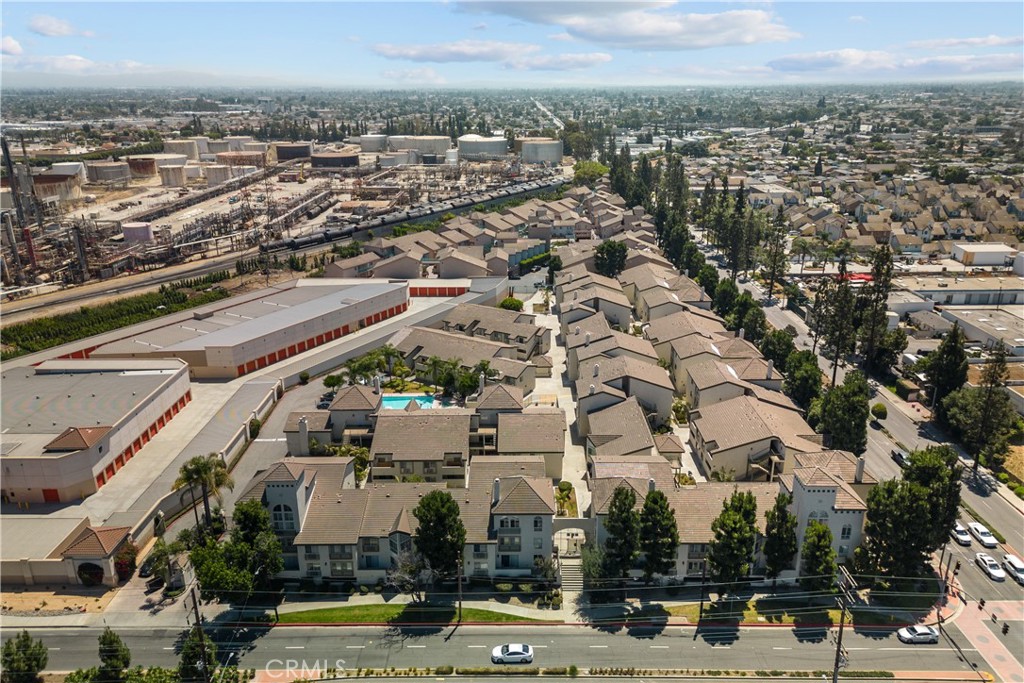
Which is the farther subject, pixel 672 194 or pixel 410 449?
pixel 672 194

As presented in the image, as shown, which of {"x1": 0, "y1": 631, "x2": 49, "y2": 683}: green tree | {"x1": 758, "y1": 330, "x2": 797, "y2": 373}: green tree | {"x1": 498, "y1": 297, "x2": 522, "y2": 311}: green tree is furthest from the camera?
{"x1": 498, "y1": 297, "x2": 522, "y2": 311}: green tree

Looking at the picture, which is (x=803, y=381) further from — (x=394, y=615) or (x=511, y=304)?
(x=394, y=615)

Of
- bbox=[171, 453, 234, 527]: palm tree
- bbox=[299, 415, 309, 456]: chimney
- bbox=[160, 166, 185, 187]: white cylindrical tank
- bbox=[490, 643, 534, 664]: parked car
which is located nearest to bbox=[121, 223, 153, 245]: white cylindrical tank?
bbox=[160, 166, 185, 187]: white cylindrical tank

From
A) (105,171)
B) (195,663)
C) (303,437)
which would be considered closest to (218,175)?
(105,171)

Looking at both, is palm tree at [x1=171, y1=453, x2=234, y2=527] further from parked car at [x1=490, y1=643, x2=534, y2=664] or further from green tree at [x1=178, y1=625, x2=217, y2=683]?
parked car at [x1=490, y1=643, x2=534, y2=664]

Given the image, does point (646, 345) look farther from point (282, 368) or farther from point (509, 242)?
point (509, 242)

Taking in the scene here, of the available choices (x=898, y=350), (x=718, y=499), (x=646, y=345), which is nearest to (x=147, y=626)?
(x=718, y=499)

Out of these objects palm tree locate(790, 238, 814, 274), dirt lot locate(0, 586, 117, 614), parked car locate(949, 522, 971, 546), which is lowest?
dirt lot locate(0, 586, 117, 614)
